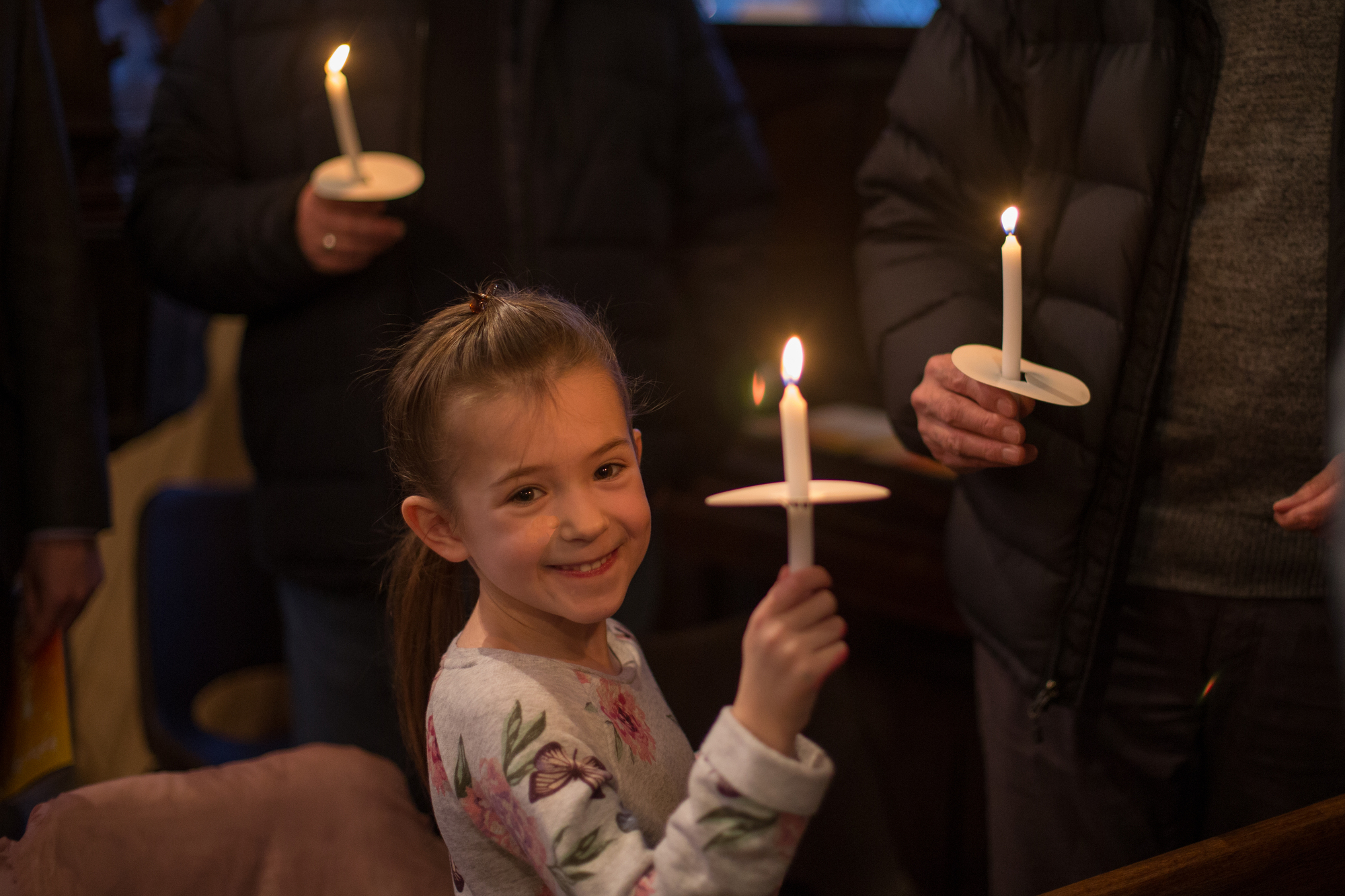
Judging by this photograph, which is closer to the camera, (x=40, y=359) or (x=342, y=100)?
(x=342, y=100)

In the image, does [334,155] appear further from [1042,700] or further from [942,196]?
[1042,700]

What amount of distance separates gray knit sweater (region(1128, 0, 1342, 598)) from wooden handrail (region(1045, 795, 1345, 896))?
0.29 meters

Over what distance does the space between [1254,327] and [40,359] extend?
51.2 inches

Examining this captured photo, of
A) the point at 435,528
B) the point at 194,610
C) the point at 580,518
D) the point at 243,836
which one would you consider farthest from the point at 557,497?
the point at 194,610

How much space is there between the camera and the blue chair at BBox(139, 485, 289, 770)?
2070mm

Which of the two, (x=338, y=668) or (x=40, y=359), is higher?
(x=40, y=359)

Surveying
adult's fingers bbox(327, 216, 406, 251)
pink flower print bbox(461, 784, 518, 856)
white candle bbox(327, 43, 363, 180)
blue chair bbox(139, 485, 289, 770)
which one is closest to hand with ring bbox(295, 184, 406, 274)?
adult's fingers bbox(327, 216, 406, 251)

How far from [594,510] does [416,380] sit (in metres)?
0.20

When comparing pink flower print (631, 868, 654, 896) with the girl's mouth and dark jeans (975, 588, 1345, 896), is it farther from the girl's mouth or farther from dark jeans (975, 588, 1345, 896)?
dark jeans (975, 588, 1345, 896)

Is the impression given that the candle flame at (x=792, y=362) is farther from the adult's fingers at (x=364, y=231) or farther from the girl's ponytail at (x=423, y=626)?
the adult's fingers at (x=364, y=231)

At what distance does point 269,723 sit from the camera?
9.22 ft

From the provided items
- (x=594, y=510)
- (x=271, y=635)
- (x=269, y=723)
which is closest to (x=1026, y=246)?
(x=594, y=510)

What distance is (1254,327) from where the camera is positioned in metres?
1.05

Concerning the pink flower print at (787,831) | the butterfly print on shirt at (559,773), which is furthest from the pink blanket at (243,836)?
the pink flower print at (787,831)
